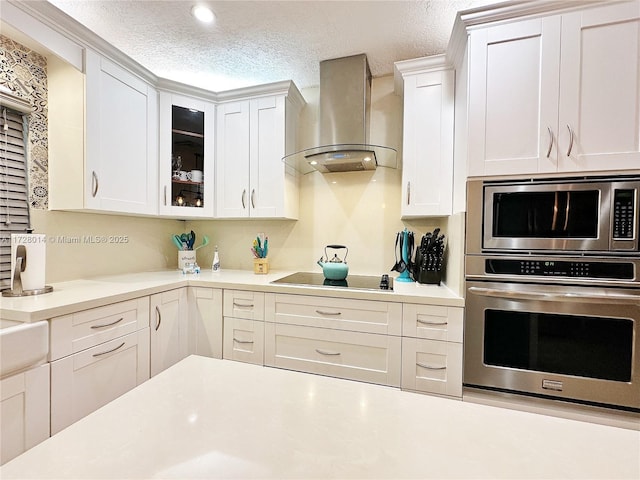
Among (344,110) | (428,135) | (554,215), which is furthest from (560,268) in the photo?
(344,110)

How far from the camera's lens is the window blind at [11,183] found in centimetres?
155

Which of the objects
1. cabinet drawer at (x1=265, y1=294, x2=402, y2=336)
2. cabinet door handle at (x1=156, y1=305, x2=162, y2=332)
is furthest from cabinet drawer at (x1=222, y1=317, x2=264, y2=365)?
cabinet door handle at (x1=156, y1=305, x2=162, y2=332)

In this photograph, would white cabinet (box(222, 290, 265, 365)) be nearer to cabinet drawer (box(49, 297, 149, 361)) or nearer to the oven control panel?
cabinet drawer (box(49, 297, 149, 361))

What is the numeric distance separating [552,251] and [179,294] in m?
2.17

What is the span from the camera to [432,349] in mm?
1570

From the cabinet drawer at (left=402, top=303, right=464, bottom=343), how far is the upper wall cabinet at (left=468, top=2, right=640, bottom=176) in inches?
29.0

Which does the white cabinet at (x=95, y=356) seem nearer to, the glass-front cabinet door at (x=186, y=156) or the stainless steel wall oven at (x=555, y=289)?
the glass-front cabinet door at (x=186, y=156)

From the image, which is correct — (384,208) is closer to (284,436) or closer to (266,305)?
(266,305)

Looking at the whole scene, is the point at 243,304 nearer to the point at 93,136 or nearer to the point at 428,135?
the point at 93,136

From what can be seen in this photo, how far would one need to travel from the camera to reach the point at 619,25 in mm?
1312

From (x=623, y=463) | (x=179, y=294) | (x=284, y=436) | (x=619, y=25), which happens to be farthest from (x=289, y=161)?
(x=623, y=463)

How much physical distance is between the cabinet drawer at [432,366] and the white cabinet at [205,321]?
4.00ft

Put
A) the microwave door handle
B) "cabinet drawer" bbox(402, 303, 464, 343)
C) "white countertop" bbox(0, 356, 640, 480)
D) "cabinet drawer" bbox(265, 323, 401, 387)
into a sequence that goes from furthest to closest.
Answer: "cabinet drawer" bbox(265, 323, 401, 387), "cabinet drawer" bbox(402, 303, 464, 343), the microwave door handle, "white countertop" bbox(0, 356, 640, 480)

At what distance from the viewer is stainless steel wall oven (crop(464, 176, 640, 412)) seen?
4.33 ft
